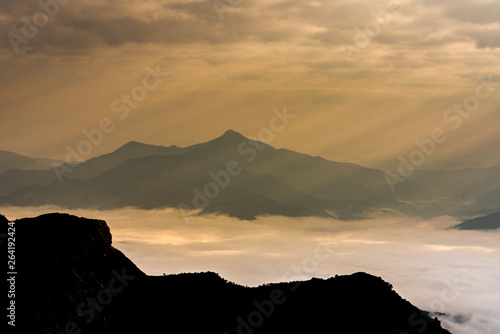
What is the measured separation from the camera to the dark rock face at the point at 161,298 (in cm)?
4756

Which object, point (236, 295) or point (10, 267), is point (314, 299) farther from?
point (10, 267)

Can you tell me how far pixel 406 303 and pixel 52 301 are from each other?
3387 cm

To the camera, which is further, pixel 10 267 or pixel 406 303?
pixel 406 303

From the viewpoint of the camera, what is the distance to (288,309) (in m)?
55.0

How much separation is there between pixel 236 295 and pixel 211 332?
666 cm

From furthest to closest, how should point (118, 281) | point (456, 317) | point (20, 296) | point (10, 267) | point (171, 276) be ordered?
point (456, 317) → point (171, 276) → point (118, 281) → point (10, 267) → point (20, 296)

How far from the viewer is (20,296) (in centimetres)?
4509

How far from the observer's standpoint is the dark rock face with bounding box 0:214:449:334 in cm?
4756

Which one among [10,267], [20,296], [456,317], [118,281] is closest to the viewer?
[20,296]

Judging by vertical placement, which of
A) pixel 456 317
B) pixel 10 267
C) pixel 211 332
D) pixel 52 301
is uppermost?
pixel 10 267

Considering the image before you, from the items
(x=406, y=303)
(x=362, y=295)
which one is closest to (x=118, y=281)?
(x=362, y=295)

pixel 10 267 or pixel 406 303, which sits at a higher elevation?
pixel 10 267

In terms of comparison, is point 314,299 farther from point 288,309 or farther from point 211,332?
point 211,332

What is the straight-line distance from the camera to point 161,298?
58125 millimetres
